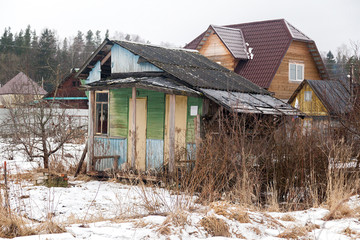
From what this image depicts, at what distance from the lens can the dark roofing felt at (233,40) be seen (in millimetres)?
26625

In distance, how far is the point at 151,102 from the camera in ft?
44.3

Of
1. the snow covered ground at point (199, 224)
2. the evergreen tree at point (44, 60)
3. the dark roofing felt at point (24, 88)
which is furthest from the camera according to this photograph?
the evergreen tree at point (44, 60)

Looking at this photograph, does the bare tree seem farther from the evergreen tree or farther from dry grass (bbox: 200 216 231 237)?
the evergreen tree

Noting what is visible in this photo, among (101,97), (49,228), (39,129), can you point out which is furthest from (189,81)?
(49,228)

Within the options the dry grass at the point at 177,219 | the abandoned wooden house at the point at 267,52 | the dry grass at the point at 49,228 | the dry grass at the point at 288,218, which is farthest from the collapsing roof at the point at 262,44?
the dry grass at the point at 49,228

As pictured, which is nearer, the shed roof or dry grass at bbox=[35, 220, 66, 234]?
dry grass at bbox=[35, 220, 66, 234]

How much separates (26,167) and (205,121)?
265 inches

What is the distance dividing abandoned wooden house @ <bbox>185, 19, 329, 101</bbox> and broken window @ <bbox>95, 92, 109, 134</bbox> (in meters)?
12.5

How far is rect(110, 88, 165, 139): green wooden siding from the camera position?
522 inches

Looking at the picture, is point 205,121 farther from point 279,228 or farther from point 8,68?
point 8,68

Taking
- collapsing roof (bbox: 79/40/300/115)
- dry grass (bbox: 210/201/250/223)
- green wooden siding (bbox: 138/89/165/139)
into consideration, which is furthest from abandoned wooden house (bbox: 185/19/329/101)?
dry grass (bbox: 210/201/250/223)

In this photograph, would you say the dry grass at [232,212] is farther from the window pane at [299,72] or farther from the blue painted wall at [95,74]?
the window pane at [299,72]

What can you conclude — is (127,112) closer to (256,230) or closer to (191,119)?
(191,119)

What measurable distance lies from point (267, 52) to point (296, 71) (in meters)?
2.51
